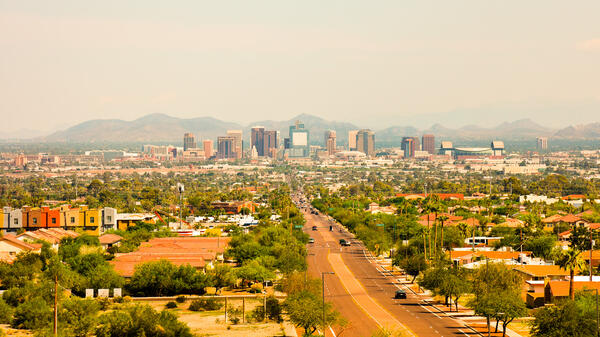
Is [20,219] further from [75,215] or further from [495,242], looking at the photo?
[495,242]

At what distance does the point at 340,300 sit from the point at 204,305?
42.4 feet

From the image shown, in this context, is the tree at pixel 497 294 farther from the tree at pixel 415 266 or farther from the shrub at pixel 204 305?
the shrub at pixel 204 305

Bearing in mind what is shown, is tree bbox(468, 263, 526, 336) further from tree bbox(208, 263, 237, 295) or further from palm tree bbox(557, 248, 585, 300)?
tree bbox(208, 263, 237, 295)

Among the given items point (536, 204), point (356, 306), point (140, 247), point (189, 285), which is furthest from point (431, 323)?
point (536, 204)

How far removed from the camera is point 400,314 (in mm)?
64000

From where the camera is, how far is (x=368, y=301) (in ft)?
232

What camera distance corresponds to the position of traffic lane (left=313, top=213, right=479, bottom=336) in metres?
57.3

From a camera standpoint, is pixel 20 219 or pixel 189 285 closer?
pixel 189 285

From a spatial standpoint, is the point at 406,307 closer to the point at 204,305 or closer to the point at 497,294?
the point at 497,294

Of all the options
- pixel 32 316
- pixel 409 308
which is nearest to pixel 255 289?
pixel 409 308

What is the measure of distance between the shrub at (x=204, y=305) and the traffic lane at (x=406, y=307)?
15.0 meters

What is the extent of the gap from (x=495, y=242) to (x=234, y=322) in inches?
2371

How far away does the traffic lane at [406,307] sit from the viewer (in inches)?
2258

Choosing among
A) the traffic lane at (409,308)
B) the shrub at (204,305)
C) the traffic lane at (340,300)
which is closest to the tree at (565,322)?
the traffic lane at (409,308)
